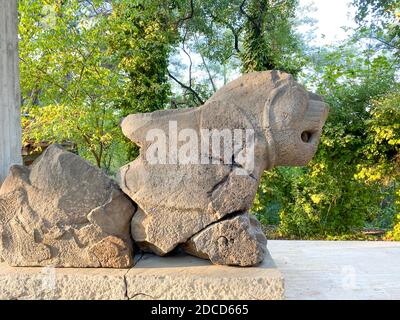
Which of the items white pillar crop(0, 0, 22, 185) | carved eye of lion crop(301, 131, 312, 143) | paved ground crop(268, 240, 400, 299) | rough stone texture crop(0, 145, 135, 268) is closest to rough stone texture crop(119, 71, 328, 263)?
carved eye of lion crop(301, 131, 312, 143)

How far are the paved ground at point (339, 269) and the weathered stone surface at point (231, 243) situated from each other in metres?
0.51

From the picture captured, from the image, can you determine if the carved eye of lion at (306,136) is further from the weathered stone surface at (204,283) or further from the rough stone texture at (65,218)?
the rough stone texture at (65,218)

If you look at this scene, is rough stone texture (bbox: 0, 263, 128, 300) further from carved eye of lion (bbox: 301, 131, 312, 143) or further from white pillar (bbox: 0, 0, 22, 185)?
carved eye of lion (bbox: 301, 131, 312, 143)

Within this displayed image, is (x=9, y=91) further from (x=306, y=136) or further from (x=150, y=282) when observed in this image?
(x=306, y=136)

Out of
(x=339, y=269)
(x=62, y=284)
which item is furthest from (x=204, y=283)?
(x=339, y=269)

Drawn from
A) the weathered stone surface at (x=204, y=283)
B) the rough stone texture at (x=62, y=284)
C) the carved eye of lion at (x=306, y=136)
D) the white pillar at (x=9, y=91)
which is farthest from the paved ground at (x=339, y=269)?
the white pillar at (x=9, y=91)

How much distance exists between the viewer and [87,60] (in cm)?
689

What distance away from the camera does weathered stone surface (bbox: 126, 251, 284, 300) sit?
208cm

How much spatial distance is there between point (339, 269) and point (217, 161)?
61.6 inches

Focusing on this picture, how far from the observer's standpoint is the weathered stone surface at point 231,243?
7.28 feet

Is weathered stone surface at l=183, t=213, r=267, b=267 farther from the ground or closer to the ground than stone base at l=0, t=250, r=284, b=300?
farther from the ground

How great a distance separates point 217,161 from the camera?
2.31m
